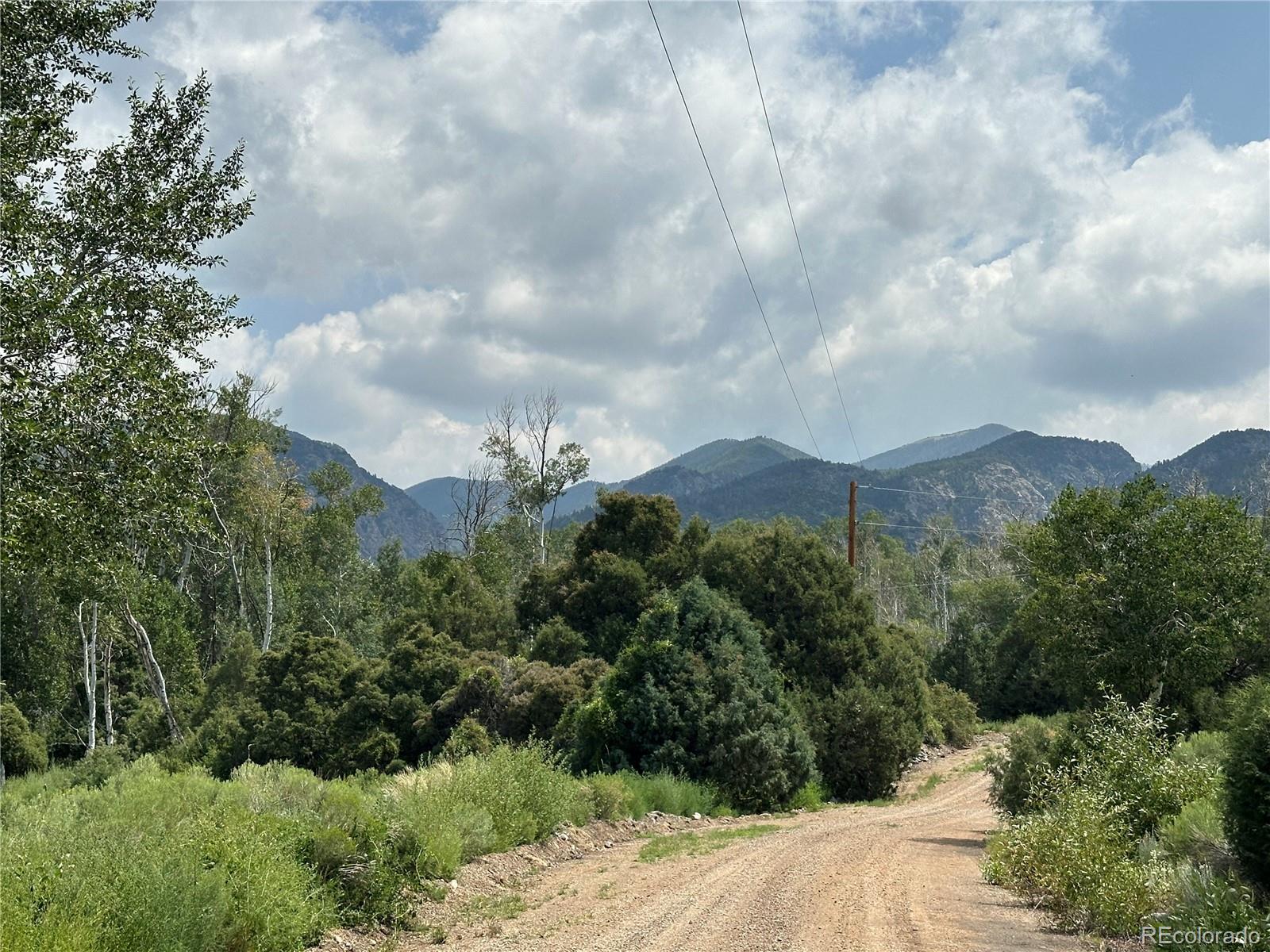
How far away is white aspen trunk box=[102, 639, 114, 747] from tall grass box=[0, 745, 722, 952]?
31.3 meters

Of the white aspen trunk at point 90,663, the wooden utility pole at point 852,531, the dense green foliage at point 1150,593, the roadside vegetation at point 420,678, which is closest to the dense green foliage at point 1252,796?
the roadside vegetation at point 420,678

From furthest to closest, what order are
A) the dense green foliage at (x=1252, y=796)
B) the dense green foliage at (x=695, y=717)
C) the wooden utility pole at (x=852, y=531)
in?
1. the wooden utility pole at (x=852, y=531)
2. the dense green foliage at (x=695, y=717)
3. the dense green foliage at (x=1252, y=796)

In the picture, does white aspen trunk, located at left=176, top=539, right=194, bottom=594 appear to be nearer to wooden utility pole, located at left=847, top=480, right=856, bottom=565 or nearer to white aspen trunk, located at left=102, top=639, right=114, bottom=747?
white aspen trunk, located at left=102, top=639, right=114, bottom=747

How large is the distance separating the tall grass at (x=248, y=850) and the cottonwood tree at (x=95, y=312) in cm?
292

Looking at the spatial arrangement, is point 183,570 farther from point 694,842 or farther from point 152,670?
point 694,842

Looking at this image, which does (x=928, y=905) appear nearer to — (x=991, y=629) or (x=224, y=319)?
(x=224, y=319)

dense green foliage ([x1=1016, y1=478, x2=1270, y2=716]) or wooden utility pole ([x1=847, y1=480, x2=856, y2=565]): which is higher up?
wooden utility pole ([x1=847, y1=480, x2=856, y2=565])

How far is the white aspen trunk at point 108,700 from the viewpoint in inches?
1715

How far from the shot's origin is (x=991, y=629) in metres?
59.3

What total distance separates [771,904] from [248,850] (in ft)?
17.2

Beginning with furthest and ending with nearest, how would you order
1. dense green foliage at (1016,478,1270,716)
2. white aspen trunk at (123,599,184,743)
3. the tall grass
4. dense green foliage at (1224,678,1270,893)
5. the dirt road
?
white aspen trunk at (123,599,184,743)
dense green foliage at (1016,478,1270,716)
the dirt road
dense green foliage at (1224,678,1270,893)
the tall grass

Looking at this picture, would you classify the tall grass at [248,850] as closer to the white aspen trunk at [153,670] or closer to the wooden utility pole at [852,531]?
the wooden utility pole at [852,531]

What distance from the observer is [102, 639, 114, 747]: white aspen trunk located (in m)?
43.6

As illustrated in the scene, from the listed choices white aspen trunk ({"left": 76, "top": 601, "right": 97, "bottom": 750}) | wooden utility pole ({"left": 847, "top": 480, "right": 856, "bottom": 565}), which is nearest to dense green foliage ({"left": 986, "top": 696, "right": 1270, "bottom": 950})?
wooden utility pole ({"left": 847, "top": 480, "right": 856, "bottom": 565})
